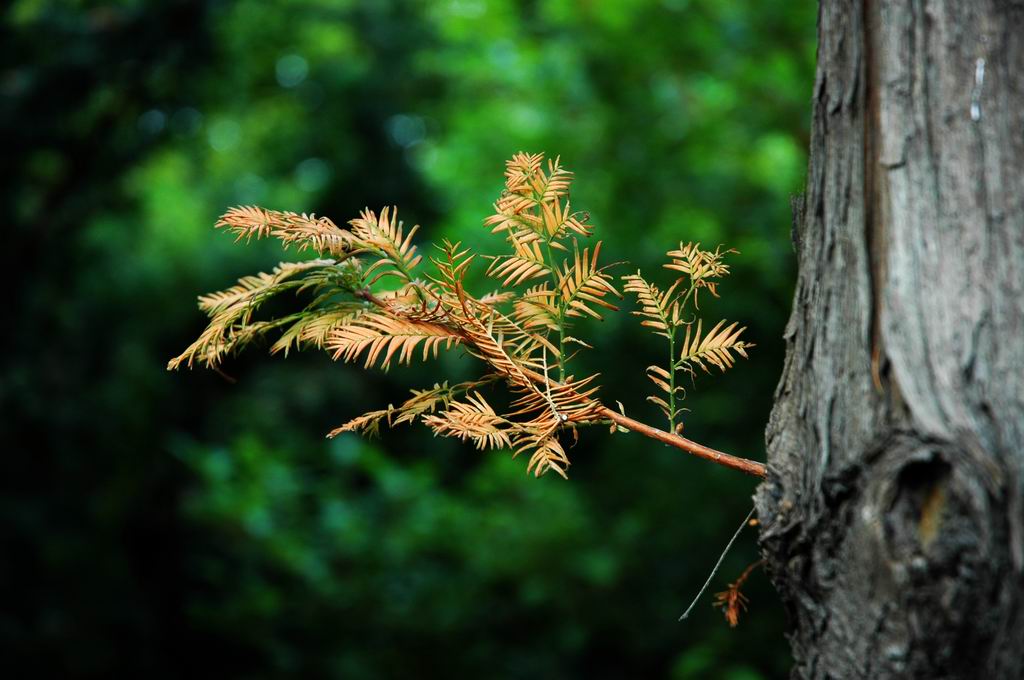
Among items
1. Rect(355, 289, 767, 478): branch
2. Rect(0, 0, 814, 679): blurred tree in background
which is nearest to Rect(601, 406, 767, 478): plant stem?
Rect(355, 289, 767, 478): branch

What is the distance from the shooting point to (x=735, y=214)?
137 inches

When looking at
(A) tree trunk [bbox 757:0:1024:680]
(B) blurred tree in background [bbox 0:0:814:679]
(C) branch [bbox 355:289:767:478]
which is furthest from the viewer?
(B) blurred tree in background [bbox 0:0:814:679]

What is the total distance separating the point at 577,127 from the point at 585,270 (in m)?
3.24

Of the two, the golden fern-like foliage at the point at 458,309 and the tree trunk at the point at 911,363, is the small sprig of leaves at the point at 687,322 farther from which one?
Answer: the tree trunk at the point at 911,363

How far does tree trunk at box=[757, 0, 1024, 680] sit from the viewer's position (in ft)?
1.81

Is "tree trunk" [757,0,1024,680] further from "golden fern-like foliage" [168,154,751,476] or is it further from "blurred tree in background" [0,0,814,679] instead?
"blurred tree in background" [0,0,814,679]

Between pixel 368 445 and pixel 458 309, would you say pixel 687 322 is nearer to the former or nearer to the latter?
pixel 458 309

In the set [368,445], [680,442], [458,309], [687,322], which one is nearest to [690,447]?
[680,442]

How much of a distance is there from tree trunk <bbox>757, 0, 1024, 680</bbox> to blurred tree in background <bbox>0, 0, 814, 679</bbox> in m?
2.25

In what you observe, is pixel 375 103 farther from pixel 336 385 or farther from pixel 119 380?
pixel 119 380

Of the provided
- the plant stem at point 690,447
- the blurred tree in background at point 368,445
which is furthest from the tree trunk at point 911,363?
the blurred tree in background at point 368,445

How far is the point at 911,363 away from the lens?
0.59 meters

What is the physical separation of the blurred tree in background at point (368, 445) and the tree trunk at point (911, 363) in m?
2.25

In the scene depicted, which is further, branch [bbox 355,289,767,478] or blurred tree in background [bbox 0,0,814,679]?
blurred tree in background [bbox 0,0,814,679]
